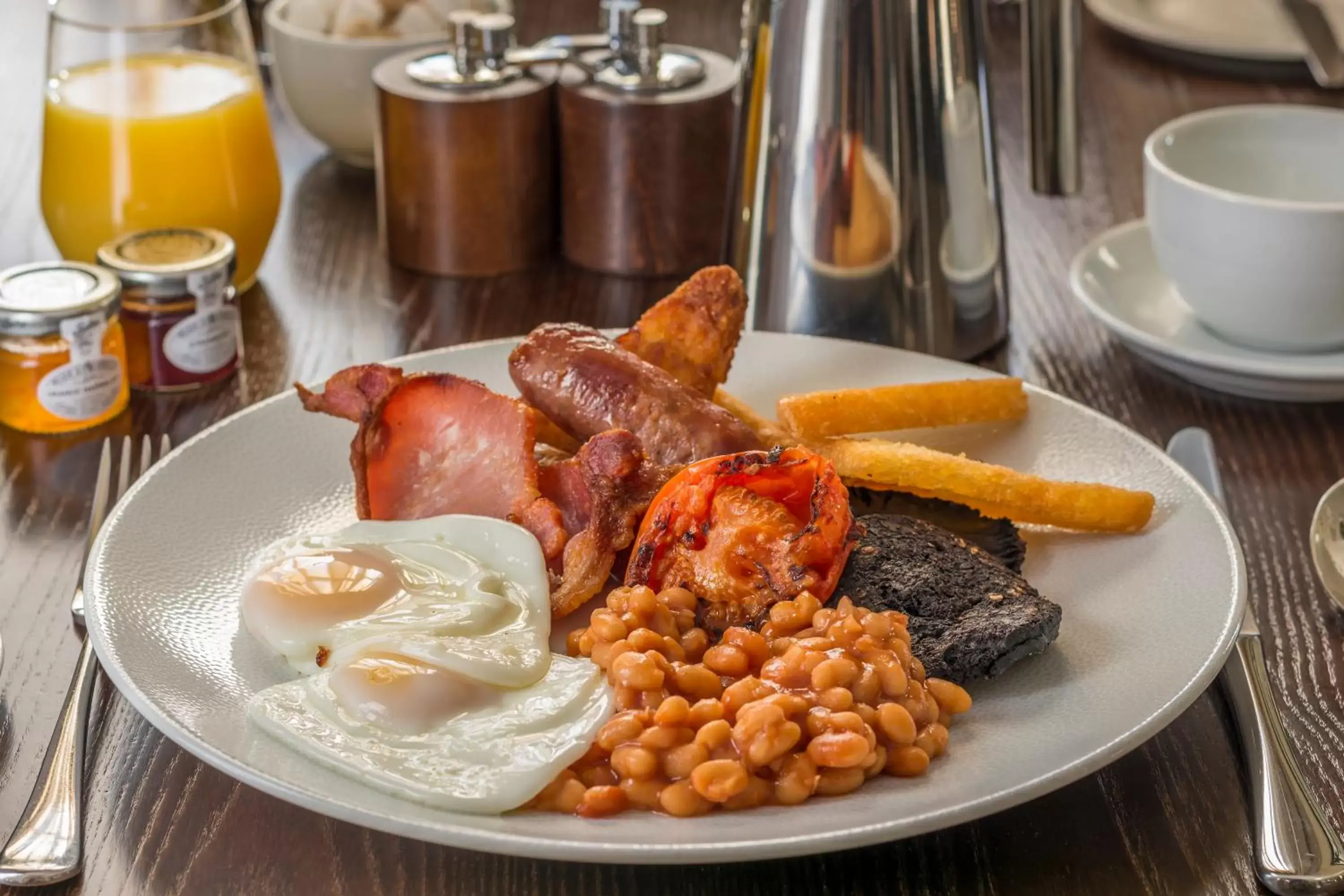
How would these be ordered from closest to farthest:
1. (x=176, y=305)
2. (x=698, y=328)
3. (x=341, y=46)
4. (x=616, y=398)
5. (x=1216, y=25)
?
(x=616, y=398)
(x=698, y=328)
(x=176, y=305)
(x=341, y=46)
(x=1216, y=25)

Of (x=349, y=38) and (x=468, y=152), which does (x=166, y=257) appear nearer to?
(x=468, y=152)

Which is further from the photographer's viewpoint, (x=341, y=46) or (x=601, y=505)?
(x=341, y=46)

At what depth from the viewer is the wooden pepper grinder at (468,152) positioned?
2172 mm

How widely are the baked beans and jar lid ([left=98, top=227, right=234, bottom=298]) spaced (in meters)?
0.88

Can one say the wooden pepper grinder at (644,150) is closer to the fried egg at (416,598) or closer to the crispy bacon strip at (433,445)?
the crispy bacon strip at (433,445)

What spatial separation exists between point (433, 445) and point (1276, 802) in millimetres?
800

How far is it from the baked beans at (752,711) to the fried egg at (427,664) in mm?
28

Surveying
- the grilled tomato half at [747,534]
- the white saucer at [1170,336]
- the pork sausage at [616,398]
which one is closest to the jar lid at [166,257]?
the pork sausage at [616,398]

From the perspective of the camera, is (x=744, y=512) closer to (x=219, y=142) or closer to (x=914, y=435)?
(x=914, y=435)

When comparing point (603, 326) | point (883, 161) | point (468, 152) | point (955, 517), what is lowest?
point (603, 326)

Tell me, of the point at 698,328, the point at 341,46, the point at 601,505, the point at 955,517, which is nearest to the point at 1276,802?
the point at 955,517

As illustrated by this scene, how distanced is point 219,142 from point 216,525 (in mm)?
827

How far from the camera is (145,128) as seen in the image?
81.3 inches

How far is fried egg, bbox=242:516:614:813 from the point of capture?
1.08 metres
